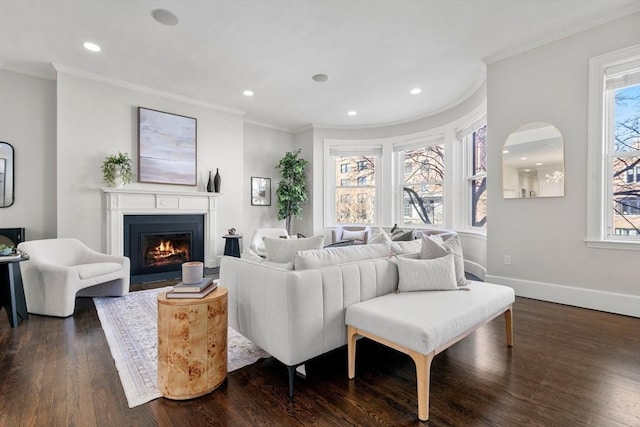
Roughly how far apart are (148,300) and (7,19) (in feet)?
10.3

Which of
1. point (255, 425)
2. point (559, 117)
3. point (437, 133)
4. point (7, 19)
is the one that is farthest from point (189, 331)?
point (437, 133)

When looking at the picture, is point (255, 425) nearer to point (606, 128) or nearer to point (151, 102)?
point (606, 128)

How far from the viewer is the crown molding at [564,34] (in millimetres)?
2807

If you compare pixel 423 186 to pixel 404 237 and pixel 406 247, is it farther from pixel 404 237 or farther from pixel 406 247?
pixel 406 247

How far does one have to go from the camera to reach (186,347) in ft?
5.35

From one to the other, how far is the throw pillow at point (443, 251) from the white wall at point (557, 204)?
1.65 m

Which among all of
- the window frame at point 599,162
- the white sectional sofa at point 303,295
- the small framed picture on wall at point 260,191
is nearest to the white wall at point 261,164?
the small framed picture on wall at point 260,191

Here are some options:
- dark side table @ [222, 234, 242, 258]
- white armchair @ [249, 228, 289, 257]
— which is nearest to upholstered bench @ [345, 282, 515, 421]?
white armchair @ [249, 228, 289, 257]

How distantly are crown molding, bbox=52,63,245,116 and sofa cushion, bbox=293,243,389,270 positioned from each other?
A: 13.7 feet

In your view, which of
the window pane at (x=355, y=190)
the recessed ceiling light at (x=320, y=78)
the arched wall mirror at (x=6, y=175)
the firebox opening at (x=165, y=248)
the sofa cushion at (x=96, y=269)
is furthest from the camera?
the window pane at (x=355, y=190)

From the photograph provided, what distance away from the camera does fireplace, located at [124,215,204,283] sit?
4.47m

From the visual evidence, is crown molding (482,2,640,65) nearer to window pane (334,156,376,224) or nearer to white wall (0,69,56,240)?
window pane (334,156,376,224)

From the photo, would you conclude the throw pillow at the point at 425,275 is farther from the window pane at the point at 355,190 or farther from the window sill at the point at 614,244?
the window pane at the point at 355,190

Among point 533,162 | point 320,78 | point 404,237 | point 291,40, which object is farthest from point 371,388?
point 320,78
